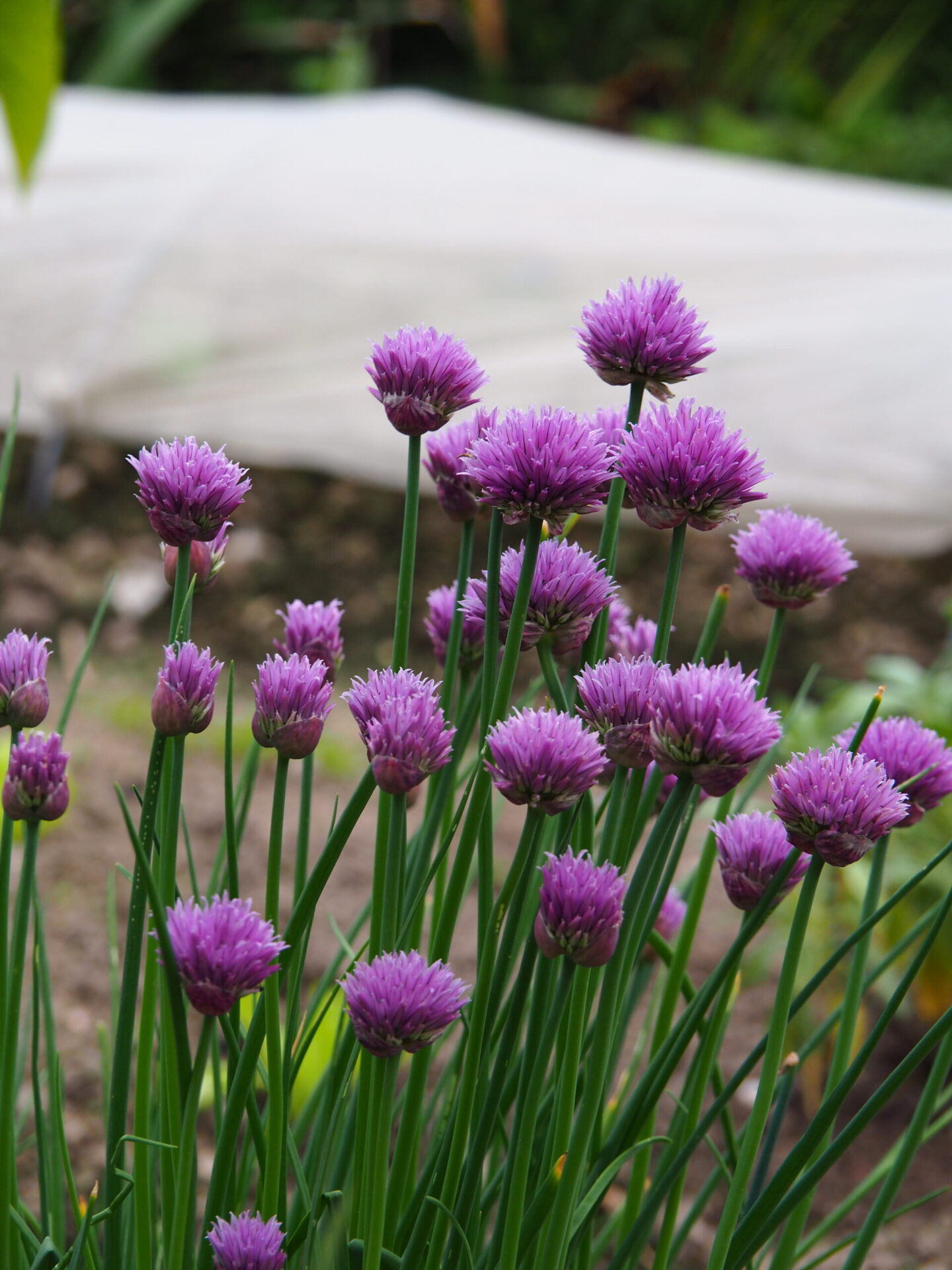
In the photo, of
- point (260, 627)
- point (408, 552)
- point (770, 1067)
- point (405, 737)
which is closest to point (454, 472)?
point (408, 552)

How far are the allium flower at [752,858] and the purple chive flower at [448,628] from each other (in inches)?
5.8

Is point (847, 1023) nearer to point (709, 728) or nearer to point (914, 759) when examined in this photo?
point (914, 759)

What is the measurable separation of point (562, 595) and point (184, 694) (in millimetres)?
139

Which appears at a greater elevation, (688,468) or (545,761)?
(688,468)

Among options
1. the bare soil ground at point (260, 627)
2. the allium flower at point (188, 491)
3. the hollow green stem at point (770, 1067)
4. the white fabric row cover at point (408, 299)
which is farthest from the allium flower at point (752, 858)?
the white fabric row cover at point (408, 299)

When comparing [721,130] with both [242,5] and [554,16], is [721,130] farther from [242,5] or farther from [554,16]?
[242,5]

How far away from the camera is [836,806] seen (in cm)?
42

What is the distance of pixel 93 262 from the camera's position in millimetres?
2686

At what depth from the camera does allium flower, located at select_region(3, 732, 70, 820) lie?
46cm

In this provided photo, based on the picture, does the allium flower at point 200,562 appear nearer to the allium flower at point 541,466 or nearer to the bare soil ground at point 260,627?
the allium flower at point 541,466

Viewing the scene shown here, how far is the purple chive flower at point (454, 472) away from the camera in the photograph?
1.78 ft

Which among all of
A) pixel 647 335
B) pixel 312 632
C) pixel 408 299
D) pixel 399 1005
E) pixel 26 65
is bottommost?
pixel 399 1005

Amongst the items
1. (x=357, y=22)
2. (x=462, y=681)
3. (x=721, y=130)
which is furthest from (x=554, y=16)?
(x=462, y=681)

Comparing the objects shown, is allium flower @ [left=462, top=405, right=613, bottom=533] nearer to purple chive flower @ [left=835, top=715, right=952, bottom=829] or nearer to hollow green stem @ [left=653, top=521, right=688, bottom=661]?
hollow green stem @ [left=653, top=521, right=688, bottom=661]
